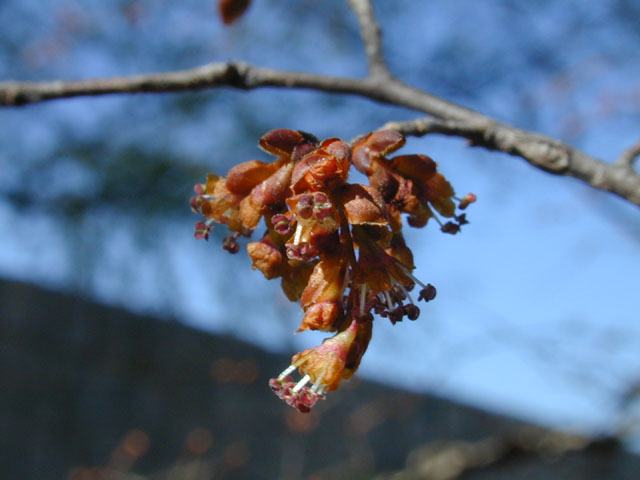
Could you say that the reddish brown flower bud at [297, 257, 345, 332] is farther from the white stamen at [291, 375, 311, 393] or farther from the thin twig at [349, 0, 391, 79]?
the thin twig at [349, 0, 391, 79]

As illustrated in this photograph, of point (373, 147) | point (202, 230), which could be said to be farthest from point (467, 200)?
point (202, 230)

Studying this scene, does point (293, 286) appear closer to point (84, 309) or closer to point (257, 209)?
point (257, 209)

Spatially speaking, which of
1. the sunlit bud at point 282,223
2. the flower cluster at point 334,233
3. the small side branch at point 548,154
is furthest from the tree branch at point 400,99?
the sunlit bud at point 282,223

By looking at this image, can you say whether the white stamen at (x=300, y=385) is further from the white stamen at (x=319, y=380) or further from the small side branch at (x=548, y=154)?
the small side branch at (x=548, y=154)

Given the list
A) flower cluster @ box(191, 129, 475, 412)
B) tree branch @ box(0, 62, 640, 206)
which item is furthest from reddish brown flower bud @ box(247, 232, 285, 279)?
tree branch @ box(0, 62, 640, 206)

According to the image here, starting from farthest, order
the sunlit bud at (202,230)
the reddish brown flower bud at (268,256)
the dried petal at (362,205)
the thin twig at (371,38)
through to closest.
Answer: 1. the thin twig at (371,38)
2. the sunlit bud at (202,230)
3. the reddish brown flower bud at (268,256)
4. the dried petal at (362,205)

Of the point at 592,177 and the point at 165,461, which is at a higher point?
the point at 165,461

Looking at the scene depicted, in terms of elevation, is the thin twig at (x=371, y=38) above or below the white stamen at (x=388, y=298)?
above

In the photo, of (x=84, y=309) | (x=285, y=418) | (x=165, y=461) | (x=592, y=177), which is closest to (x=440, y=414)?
(x=285, y=418)
